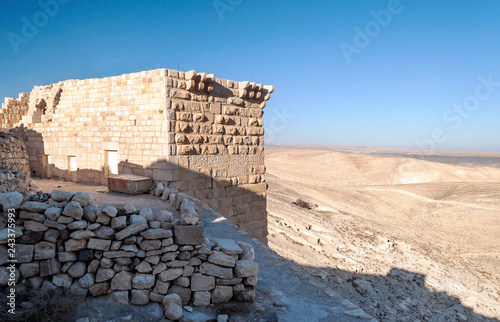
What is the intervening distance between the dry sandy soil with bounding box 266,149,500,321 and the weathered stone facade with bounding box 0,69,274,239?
3342 millimetres

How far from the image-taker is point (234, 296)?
3.99 meters

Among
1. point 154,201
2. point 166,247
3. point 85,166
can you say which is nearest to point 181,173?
point 154,201

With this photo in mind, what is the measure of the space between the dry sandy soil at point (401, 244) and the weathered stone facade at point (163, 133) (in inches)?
132

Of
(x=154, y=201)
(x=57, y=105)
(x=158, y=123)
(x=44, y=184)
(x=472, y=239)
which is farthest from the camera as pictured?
(x=472, y=239)

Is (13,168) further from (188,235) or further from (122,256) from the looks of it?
(188,235)

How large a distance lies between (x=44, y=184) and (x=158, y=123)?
165 inches

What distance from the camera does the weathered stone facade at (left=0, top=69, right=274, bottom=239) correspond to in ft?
25.3

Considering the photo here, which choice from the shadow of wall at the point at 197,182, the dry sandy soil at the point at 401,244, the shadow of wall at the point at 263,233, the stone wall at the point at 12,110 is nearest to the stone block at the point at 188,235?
the shadow of wall at the point at 263,233

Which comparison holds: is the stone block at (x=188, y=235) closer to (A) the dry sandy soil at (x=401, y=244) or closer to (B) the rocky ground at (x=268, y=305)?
(B) the rocky ground at (x=268, y=305)

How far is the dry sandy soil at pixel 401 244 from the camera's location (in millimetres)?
9562

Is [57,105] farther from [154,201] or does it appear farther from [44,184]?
[154,201]

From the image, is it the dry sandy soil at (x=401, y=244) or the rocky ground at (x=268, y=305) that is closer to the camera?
the rocky ground at (x=268, y=305)

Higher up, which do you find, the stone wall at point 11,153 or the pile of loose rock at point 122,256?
the stone wall at point 11,153

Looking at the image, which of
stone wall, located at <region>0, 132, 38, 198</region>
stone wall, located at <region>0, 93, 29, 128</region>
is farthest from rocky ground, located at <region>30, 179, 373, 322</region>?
stone wall, located at <region>0, 93, 29, 128</region>
